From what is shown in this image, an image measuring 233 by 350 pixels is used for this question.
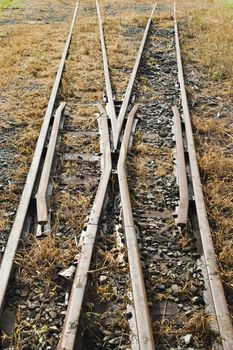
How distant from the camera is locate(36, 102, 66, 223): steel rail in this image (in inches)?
200

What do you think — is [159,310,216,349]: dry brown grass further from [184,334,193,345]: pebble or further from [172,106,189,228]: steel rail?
[172,106,189,228]: steel rail

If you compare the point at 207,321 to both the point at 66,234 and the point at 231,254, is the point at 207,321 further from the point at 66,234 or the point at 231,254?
the point at 66,234

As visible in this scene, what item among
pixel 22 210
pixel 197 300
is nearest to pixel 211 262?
pixel 197 300

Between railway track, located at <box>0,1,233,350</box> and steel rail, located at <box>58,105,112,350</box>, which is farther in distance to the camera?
railway track, located at <box>0,1,233,350</box>

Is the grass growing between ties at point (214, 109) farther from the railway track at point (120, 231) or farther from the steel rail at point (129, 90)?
the steel rail at point (129, 90)

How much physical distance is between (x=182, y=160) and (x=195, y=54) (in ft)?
19.7

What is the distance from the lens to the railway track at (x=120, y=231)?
3.86 m

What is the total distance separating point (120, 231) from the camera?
195 inches

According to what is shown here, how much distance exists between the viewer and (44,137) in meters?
6.74

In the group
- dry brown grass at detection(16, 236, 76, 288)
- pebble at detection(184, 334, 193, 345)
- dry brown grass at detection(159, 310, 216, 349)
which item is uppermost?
dry brown grass at detection(16, 236, 76, 288)

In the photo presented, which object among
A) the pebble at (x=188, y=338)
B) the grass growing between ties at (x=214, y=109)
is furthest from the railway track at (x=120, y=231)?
the grass growing between ties at (x=214, y=109)

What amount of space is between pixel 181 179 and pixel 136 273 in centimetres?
188

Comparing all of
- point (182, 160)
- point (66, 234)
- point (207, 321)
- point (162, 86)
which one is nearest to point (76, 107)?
point (162, 86)

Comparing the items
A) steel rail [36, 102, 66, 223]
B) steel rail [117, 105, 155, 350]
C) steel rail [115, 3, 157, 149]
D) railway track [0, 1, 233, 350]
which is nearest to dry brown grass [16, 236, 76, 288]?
railway track [0, 1, 233, 350]
